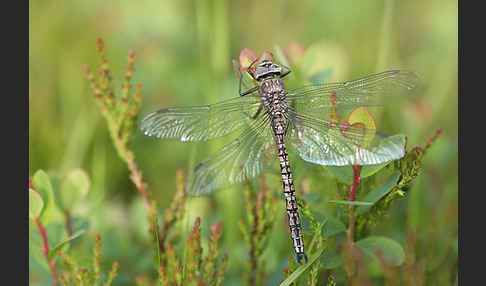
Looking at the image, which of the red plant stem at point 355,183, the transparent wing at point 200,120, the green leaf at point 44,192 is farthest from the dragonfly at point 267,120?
the green leaf at point 44,192

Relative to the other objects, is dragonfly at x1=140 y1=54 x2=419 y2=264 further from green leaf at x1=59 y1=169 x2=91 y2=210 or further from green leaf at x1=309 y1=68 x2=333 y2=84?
green leaf at x1=59 y1=169 x2=91 y2=210

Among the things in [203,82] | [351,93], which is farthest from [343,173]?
[203,82]

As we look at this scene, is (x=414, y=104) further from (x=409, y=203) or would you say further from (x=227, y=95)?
(x=227, y=95)

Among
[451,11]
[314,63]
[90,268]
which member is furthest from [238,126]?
[451,11]

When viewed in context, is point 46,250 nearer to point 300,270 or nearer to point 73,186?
point 73,186

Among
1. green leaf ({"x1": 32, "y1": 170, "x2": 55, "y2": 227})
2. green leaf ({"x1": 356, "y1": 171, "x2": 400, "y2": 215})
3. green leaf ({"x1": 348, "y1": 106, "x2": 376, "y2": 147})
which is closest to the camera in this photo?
green leaf ({"x1": 356, "y1": 171, "x2": 400, "y2": 215})

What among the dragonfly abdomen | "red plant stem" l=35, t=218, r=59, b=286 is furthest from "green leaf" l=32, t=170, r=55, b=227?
the dragonfly abdomen

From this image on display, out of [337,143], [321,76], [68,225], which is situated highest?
[321,76]
